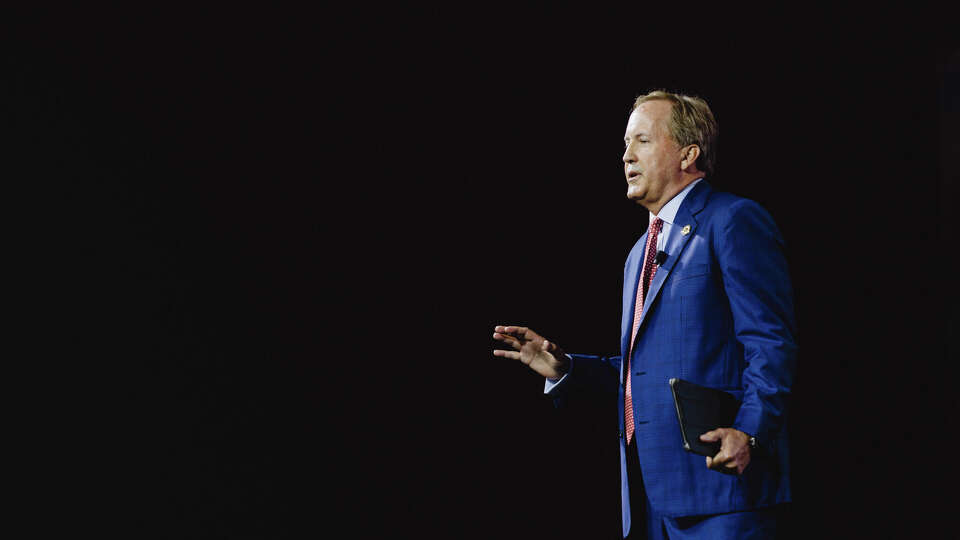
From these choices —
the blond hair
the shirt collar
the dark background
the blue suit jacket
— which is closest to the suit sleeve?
the blue suit jacket

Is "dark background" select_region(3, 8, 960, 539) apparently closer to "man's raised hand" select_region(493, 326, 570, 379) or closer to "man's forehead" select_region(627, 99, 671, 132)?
"man's raised hand" select_region(493, 326, 570, 379)

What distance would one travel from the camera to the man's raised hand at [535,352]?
205cm

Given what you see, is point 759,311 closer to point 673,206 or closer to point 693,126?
point 673,206

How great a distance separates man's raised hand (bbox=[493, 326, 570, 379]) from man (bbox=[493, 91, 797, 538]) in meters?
0.17

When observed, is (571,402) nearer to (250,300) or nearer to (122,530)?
(250,300)

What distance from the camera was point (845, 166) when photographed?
2943 mm

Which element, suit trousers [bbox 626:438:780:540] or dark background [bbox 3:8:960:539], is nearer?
suit trousers [bbox 626:438:780:540]

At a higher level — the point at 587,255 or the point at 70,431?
the point at 587,255

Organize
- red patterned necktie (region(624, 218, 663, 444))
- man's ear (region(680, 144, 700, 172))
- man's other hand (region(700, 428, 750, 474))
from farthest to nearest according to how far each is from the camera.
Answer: man's ear (region(680, 144, 700, 172)) → red patterned necktie (region(624, 218, 663, 444)) → man's other hand (region(700, 428, 750, 474))

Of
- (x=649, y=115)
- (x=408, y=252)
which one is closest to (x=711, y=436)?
(x=649, y=115)

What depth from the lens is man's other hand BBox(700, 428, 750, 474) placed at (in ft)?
5.05

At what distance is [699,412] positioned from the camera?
1570 mm

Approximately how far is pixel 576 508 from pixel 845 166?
149 cm

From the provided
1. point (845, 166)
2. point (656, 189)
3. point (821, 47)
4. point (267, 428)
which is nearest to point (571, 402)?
point (656, 189)
